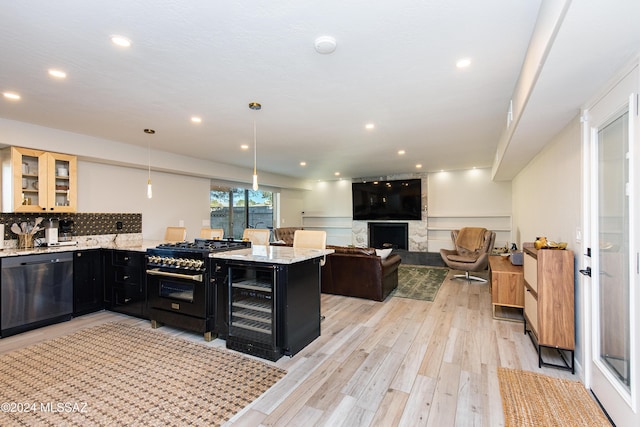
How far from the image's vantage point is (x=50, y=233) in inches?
160

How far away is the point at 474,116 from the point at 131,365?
15.0 ft

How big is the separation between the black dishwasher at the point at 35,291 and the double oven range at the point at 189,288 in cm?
126

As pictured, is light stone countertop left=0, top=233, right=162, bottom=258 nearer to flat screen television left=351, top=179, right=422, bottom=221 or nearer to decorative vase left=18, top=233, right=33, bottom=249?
decorative vase left=18, top=233, right=33, bottom=249

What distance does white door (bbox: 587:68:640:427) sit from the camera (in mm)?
1685

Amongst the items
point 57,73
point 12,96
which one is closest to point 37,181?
point 12,96

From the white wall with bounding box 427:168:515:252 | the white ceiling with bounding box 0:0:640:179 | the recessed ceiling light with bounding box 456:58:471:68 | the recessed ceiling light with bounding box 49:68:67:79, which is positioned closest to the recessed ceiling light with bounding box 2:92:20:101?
the white ceiling with bounding box 0:0:640:179

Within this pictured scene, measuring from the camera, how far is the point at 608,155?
2.07 meters

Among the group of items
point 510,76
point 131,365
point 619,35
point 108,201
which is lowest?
point 131,365

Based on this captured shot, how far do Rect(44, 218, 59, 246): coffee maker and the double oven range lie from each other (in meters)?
1.72

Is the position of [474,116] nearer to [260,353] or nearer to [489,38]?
[489,38]

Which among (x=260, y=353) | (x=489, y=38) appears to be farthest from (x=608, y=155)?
(x=260, y=353)

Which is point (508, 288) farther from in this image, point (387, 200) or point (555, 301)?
point (387, 200)

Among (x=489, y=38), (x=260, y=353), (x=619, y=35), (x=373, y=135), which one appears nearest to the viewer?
(x=619, y=35)

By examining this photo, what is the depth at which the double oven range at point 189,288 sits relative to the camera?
3100 millimetres
